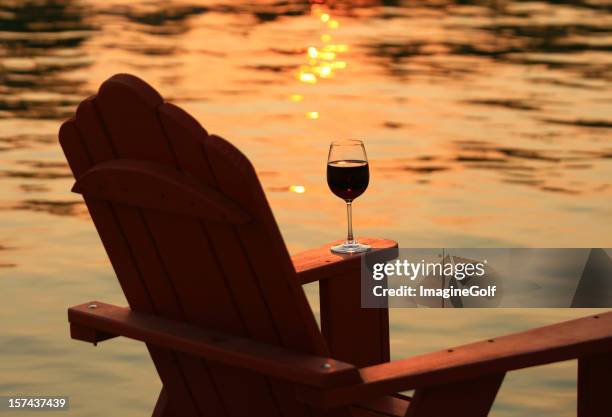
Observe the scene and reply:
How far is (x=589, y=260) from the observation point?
22.8 feet

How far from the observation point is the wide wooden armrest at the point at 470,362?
10.4ft

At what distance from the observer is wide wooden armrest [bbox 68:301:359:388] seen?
3172 mm

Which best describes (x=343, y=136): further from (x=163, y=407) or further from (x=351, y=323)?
(x=163, y=407)

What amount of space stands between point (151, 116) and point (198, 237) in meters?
0.29

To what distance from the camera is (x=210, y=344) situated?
3391 mm

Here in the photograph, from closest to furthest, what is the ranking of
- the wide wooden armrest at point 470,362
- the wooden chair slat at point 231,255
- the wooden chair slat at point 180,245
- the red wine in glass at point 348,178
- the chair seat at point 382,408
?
the wide wooden armrest at point 470,362
the wooden chair slat at point 231,255
the wooden chair slat at point 180,245
the chair seat at point 382,408
the red wine in glass at point 348,178

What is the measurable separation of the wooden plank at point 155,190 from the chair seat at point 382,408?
76 cm

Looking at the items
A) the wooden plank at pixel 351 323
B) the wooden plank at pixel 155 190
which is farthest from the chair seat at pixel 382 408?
the wooden plank at pixel 155 190

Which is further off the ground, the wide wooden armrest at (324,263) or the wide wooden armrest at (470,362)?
the wide wooden armrest at (470,362)

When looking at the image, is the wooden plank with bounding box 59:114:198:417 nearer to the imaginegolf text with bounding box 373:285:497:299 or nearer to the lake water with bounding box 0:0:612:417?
the imaginegolf text with bounding box 373:285:497:299

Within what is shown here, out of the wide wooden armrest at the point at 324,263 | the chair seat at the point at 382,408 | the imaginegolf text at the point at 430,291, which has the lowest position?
the imaginegolf text at the point at 430,291

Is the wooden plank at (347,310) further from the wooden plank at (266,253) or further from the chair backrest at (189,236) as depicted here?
the wooden plank at (266,253)

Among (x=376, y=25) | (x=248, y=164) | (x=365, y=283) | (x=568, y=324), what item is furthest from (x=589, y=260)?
(x=376, y=25)

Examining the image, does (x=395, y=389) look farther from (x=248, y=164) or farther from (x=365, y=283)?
(x=365, y=283)
